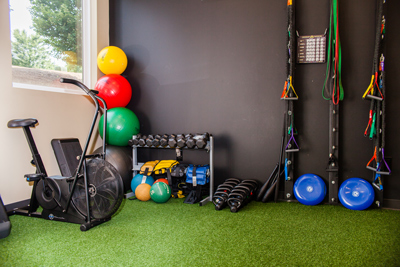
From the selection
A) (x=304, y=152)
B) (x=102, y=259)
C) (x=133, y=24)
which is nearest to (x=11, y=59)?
(x=133, y=24)

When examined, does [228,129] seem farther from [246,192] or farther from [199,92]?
[246,192]

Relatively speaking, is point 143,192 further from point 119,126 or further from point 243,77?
point 243,77

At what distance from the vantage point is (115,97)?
384 centimetres

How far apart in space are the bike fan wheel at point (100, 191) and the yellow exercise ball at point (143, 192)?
0.84 m

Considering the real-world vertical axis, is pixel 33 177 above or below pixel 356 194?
above

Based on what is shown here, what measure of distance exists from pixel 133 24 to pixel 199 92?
1.60 metres

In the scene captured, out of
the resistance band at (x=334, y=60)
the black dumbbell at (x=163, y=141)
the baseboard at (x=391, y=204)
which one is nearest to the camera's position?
the baseboard at (x=391, y=204)

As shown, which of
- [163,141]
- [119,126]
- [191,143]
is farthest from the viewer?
[119,126]

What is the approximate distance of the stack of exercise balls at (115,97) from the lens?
3730 millimetres

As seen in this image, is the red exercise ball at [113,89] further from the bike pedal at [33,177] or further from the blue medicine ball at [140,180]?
the bike pedal at [33,177]

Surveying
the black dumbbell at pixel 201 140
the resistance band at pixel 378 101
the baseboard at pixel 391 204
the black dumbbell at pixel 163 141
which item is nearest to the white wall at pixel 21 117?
the black dumbbell at pixel 163 141

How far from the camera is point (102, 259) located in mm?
1917

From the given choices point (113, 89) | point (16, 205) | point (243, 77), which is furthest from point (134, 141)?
point (243, 77)

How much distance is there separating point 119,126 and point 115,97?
0.44m
